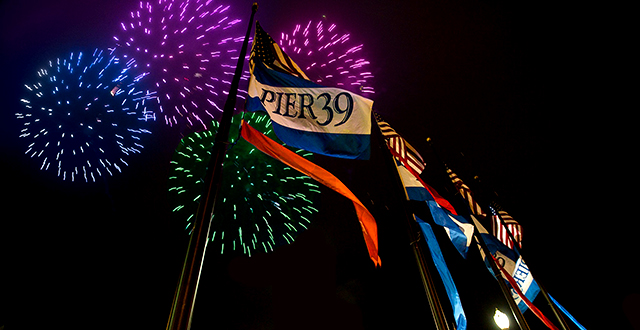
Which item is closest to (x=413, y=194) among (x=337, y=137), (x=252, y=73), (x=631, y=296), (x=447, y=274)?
(x=447, y=274)

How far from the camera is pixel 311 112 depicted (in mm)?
4664

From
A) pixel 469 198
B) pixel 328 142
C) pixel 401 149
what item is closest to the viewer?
pixel 328 142

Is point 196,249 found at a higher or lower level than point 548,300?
higher

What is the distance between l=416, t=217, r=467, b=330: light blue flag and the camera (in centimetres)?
469

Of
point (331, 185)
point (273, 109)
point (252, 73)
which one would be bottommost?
point (331, 185)

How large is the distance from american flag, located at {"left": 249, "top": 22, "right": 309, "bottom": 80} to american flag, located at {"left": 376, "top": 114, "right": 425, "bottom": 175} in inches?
98.8

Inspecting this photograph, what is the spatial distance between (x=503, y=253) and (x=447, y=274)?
507 centimetres

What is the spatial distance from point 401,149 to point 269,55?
3601 millimetres

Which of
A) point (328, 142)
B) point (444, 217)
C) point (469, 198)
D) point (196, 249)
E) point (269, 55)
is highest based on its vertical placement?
point (269, 55)

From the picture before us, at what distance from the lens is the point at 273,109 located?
4.44 meters

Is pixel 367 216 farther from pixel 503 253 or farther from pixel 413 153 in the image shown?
pixel 503 253

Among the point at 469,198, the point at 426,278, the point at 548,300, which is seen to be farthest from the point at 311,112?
the point at 548,300

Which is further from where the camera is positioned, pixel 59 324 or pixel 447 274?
pixel 59 324

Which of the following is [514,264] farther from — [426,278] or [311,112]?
[311,112]
